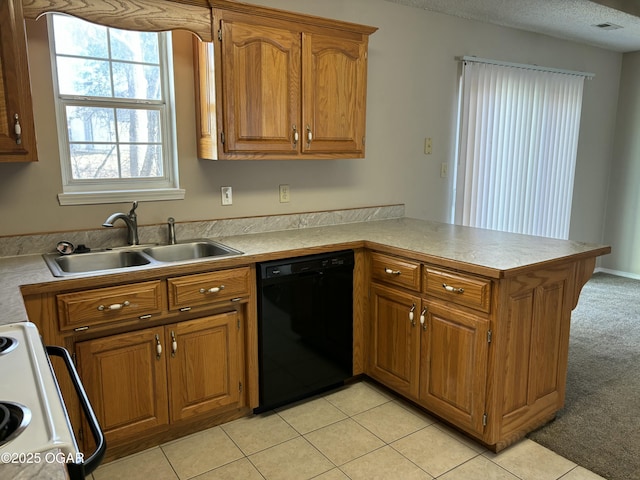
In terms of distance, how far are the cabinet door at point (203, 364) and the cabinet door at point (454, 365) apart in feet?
3.19

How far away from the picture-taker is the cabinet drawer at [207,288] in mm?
2244

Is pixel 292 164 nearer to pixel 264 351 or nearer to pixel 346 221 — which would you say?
pixel 346 221

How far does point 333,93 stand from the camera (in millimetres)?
2896

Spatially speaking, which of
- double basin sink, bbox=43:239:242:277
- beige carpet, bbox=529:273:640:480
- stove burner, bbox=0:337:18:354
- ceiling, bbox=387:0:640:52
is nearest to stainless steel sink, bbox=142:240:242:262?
double basin sink, bbox=43:239:242:277

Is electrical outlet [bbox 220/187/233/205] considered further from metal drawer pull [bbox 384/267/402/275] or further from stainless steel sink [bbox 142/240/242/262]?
metal drawer pull [bbox 384/267/402/275]

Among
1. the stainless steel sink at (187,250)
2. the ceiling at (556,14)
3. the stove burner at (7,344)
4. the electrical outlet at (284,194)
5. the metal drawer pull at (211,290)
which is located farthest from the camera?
the ceiling at (556,14)

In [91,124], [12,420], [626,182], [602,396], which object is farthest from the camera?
[626,182]

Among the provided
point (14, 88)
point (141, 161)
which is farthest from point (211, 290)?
point (14, 88)

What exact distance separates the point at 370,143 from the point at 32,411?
2889 millimetres

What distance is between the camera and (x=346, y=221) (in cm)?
346

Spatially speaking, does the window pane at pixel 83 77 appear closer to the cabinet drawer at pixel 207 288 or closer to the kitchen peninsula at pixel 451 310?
the kitchen peninsula at pixel 451 310

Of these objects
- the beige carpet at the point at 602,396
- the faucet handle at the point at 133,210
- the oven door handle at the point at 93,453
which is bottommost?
the beige carpet at the point at 602,396

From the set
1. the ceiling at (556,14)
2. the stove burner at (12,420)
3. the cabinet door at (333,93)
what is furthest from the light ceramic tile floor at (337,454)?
the ceiling at (556,14)

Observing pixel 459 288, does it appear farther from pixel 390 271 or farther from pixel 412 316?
pixel 390 271
